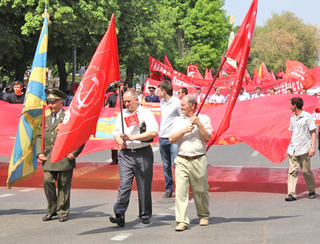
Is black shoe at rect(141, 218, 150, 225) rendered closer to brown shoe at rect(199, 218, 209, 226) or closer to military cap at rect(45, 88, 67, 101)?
brown shoe at rect(199, 218, 209, 226)

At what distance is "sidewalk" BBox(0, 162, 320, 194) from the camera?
1192cm

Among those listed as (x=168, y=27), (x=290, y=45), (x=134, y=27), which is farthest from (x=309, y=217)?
(x=290, y=45)

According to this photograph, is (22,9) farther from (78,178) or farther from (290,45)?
(290,45)

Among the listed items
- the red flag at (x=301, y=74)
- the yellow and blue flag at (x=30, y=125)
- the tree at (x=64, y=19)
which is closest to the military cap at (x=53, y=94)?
the yellow and blue flag at (x=30, y=125)

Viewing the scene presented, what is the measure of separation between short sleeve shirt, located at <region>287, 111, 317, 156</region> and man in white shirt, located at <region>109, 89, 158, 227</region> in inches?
120

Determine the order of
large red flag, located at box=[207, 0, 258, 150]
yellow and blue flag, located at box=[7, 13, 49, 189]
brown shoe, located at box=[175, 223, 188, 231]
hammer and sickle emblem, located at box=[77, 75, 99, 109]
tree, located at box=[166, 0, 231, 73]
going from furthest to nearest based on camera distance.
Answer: tree, located at box=[166, 0, 231, 73] < large red flag, located at box=[207, 0, 258, 150] < yellow and blue flag, located at box=[7, 13, 49, 189] < hammer and sickle emblem, located at box=[77, 75, 99, 109] < brown shoe, located at box=[175, 223, 188, 231]

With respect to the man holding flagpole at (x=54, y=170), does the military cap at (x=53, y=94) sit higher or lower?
higher

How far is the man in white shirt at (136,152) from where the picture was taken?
27.6ft

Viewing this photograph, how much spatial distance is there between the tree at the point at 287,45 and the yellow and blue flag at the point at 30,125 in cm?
Result: 8330

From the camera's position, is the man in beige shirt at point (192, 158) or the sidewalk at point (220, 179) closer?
the man in beige shirt at point (192, 158)

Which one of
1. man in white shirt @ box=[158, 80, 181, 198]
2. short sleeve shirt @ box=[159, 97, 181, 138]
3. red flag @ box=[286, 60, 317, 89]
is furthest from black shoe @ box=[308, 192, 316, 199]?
red flag @ box=[286, 60, 317, 89]

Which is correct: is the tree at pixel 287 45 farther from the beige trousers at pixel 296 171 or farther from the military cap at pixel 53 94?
the military cap at pixel 53 94

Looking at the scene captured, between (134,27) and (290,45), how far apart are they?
5914 cm

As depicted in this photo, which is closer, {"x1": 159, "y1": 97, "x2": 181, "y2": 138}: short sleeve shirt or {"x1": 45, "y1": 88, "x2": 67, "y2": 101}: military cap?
{"x1": 45, "y1": 88, "x2": 67, "y2": 101}: military cap
